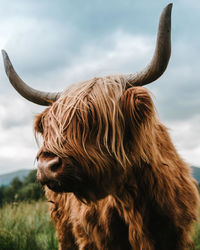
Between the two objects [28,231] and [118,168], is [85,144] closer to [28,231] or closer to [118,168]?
[118,168]

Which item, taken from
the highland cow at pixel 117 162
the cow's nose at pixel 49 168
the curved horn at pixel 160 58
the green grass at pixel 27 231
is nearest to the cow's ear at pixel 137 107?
the highland cow at pixel 117 162

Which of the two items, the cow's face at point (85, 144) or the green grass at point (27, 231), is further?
the green grass at point (27, 231)

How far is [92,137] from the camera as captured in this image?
257 centimetres

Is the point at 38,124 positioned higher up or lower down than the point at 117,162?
higher up

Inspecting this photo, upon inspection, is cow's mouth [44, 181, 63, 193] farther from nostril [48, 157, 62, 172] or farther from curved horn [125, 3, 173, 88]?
curved horn [125, 3, 173, 88]

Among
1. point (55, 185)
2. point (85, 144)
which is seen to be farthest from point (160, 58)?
point (55, 185)

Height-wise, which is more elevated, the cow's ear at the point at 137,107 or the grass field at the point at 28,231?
the cow's ear at the point at 137,107

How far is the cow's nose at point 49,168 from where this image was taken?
225 cm

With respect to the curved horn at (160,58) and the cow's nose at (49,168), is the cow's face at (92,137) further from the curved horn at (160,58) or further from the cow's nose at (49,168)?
the curved horn at (160,58)

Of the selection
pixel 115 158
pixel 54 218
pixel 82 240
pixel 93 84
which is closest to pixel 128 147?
pixel 115 158

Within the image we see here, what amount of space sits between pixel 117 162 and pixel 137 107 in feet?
1.61

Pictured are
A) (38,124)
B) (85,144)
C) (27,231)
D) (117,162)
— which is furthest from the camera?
(27,231)

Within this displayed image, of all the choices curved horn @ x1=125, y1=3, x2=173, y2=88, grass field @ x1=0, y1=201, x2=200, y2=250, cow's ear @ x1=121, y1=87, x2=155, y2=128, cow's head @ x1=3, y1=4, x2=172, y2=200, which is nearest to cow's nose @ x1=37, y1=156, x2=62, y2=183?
cow's head @ x1=3, y1=4, x2=172, y2=200

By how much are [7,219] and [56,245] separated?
1.41 meters
